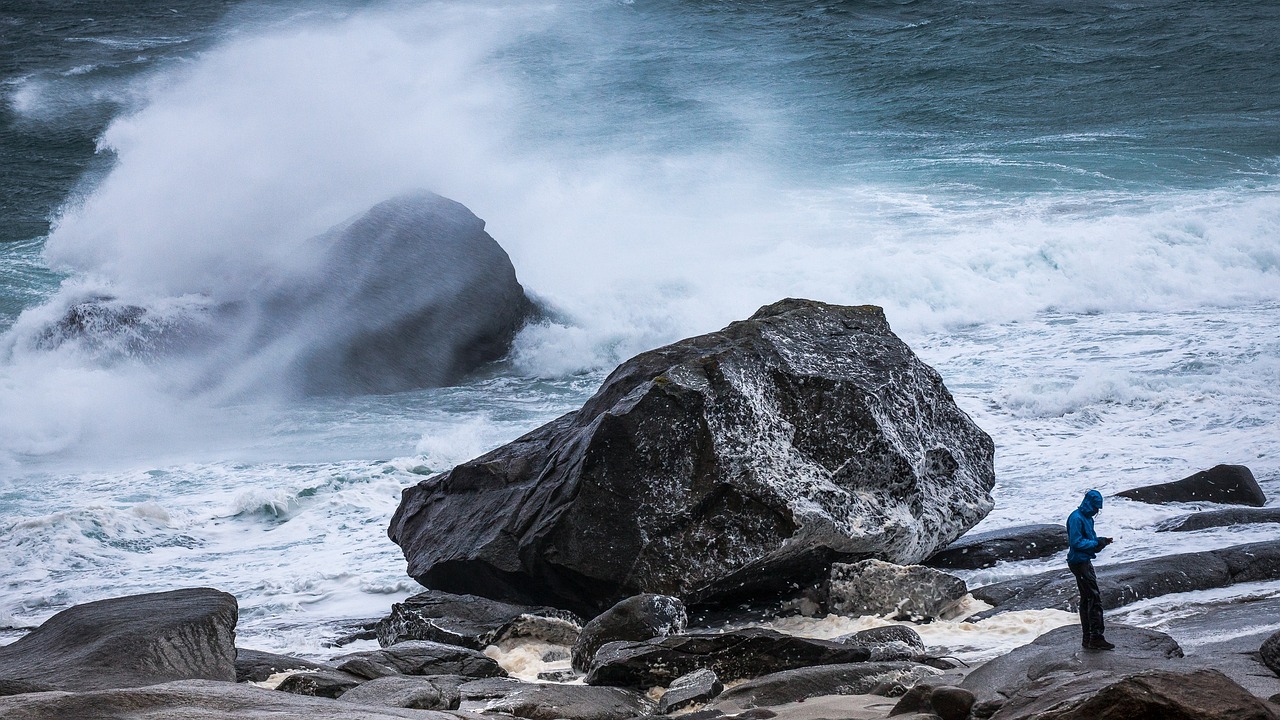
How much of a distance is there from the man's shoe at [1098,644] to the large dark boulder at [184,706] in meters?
2.79

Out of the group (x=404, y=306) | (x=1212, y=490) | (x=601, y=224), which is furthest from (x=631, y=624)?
(x=601, y=224)

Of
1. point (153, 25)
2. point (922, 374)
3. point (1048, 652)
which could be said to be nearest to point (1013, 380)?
point (922, 374)

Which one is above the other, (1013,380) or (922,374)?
(922,374)

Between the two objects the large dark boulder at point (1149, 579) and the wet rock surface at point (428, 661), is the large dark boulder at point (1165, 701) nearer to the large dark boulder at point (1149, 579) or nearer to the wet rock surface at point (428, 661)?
the large dark boulder at point (1149, 579)

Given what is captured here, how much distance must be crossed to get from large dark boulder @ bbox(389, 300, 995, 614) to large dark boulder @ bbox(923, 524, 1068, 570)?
0.73 feet

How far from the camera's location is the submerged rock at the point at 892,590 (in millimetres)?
6219

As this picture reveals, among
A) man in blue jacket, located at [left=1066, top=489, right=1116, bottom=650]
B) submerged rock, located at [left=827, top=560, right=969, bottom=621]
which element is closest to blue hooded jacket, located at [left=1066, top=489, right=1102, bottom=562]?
man in blue jacket, located at [left=1066, top=489, right=1116, bottom=650]

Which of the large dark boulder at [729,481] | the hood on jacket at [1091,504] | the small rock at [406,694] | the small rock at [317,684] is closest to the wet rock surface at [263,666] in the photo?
the small rock at [317,684]

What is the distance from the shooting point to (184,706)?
3.46 metres

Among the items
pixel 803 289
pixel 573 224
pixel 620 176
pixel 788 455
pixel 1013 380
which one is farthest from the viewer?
pixel 620 176

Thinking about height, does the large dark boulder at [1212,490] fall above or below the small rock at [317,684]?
below

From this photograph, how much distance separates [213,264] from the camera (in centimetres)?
1569

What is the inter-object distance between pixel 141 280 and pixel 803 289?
9.08 meters

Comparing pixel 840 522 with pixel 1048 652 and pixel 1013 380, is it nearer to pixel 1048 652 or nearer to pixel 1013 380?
pixel 1048 652
